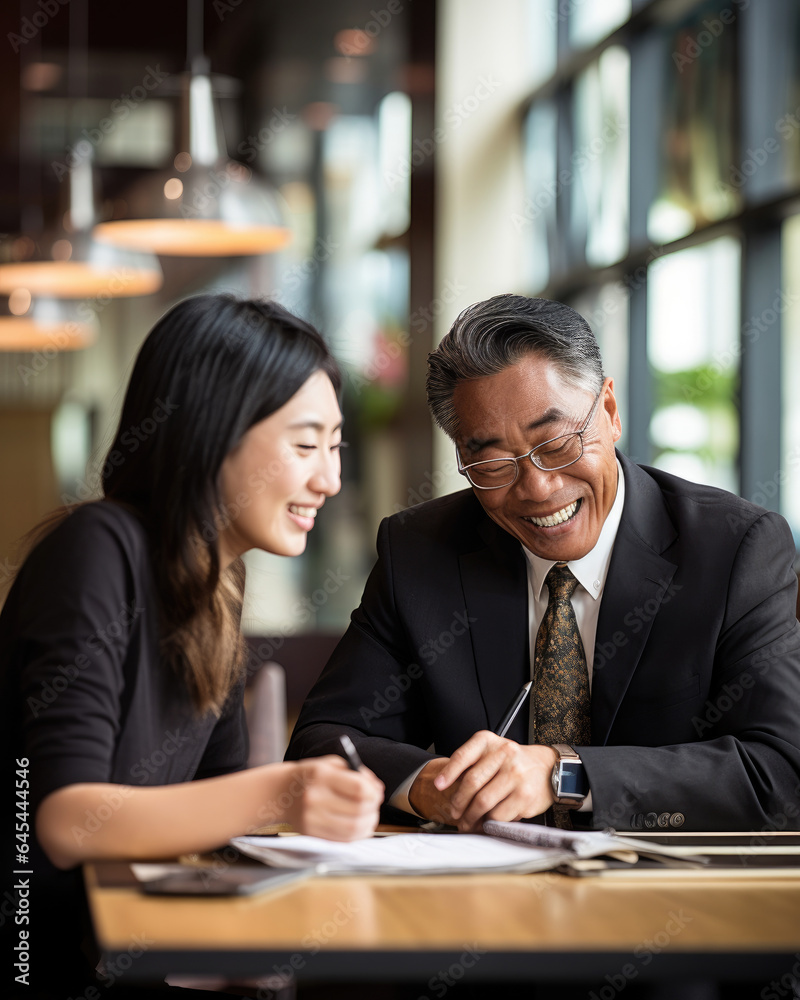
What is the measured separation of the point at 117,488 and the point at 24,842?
0.43 meters

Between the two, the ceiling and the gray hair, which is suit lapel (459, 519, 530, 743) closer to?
the gray hair

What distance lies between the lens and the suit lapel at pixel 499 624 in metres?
1.91

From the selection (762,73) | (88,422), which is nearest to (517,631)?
(762,73)

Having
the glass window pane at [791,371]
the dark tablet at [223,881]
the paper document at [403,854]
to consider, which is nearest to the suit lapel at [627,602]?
the paper document at [403,854]

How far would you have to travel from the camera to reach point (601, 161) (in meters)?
4.81

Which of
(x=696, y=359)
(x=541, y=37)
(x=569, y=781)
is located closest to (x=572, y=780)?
(x=569, y=781)

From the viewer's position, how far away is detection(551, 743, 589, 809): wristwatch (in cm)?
156

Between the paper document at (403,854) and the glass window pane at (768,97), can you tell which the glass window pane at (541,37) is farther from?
the paper document at (403,854)

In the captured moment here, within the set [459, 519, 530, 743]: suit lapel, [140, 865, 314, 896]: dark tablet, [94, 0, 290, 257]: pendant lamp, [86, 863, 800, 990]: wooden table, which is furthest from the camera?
[94, 0, 290, 257]: pendant lamp

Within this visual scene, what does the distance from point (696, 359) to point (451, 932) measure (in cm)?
315

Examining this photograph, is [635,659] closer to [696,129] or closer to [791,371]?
[791,371]

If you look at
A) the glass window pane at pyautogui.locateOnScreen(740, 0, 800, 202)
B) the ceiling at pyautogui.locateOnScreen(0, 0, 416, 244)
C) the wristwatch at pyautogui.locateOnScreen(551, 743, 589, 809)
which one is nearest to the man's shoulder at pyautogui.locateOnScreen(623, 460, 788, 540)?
the wristwatch at pyautogui.locateOnScreen(551, 743, 589, 809)

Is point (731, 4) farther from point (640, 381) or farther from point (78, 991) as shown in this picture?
point (78, 991)

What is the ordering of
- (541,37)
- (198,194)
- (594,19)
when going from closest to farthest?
(198,194) < (594,19) < (541,37)
